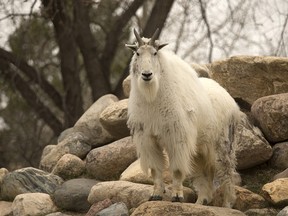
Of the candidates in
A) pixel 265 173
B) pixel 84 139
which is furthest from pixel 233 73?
pixel 84 139

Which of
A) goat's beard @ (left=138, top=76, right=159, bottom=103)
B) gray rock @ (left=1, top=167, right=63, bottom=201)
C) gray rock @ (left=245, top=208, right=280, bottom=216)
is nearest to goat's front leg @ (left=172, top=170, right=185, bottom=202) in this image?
goat's beard @ (left=138, top=76, right=159, bottom=103)

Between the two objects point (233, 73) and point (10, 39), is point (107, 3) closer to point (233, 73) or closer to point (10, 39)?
point (10, 39)

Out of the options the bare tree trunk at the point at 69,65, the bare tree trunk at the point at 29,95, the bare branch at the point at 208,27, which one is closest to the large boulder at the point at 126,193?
the bare tree trunk at the point at 69,65

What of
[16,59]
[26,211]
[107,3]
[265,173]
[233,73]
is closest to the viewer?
[26,211]

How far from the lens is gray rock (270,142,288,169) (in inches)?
400

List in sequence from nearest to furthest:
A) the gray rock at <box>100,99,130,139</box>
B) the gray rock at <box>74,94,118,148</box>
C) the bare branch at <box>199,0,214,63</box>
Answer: the gray rock at <box>100,99,130,139</box> → the gray rock at <box>74,94,118,148</box> → the bare branch at <box>199,0,214,63</box>

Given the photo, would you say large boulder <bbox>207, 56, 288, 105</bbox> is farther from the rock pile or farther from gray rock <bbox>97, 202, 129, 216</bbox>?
gray rock <bbox>97, 202, 129, 216</bbox>

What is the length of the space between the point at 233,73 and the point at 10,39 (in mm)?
7158

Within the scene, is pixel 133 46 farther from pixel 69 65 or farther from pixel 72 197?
pixel 69 65

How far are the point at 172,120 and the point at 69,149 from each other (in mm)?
4347

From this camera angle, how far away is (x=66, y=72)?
15930 mm

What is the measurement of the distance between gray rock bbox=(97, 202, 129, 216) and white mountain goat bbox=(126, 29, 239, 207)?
1.86 ft

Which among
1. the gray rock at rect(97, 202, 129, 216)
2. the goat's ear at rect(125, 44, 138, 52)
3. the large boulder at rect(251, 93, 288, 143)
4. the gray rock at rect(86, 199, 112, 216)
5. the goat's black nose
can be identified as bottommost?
the gray rock at rect(86, 199, 112, 216)

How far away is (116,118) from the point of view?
11.1 metres
